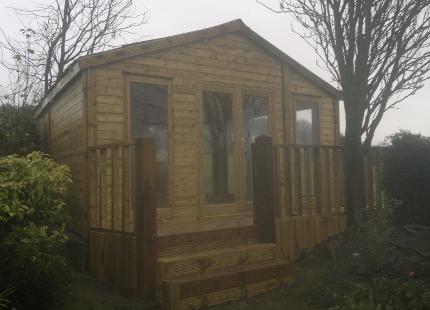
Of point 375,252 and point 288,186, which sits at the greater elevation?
point 288,186

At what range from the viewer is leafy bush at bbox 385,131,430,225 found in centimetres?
893

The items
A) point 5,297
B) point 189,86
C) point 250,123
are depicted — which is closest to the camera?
point 5,297

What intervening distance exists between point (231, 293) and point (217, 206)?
2828mm

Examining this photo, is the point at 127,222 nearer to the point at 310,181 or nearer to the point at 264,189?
the point at 264,189

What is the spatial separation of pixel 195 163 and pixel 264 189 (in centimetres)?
164

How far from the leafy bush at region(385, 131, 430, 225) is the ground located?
1.38 metres

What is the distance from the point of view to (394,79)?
777 centimetres

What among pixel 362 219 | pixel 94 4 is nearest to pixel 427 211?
pixel 362 219

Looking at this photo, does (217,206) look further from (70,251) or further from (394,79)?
(394,79)

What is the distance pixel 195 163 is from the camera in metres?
7.97

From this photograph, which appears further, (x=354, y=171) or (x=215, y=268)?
(x=354, y=171)

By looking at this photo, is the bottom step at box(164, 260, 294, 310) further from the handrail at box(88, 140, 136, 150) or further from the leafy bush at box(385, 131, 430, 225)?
the leafy bush at box(385, 131, 430, 225)

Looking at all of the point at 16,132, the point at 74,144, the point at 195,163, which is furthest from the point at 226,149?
the point at 16,132

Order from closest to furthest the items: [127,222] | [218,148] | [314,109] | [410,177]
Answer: [127,222] → [218,148] → [410,177] → [314,109]
